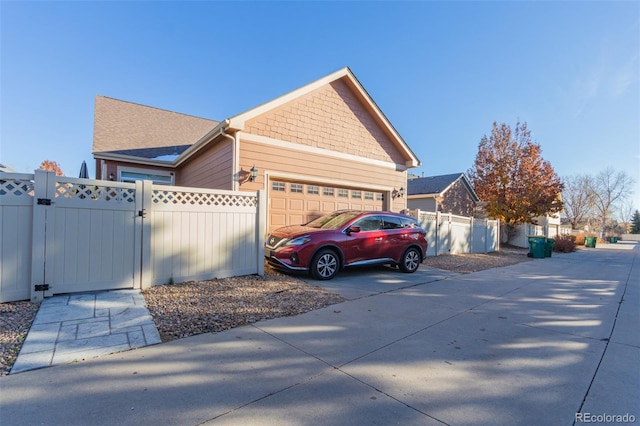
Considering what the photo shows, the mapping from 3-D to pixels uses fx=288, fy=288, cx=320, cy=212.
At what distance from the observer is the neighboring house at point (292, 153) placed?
8438 mm

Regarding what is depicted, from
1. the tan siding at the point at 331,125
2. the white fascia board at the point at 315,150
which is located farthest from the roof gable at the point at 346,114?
the white fascia board at the point at 315,150

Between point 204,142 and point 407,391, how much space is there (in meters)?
8.74

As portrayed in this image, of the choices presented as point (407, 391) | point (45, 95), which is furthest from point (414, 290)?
point (45, 95)

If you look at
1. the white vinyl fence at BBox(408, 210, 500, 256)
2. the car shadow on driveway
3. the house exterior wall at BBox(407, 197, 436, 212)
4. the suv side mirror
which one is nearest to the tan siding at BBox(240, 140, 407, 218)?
→ the white vinyl fence at BBox(408, 210, 500, 256)

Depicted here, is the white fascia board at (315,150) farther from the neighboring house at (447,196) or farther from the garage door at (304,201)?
the neighboring house at (447,196)

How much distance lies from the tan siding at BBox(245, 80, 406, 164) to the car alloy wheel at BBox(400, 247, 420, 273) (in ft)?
14.4

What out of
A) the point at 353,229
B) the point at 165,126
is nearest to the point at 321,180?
the point at 353,229

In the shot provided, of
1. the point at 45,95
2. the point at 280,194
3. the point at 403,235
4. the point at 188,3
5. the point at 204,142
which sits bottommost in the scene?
the point at 403,235

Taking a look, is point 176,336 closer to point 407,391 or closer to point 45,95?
point 407,391

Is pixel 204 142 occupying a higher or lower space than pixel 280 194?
higher

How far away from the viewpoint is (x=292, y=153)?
9.06 metres

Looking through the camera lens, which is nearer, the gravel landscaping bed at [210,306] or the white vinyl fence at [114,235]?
the gravel landscaping bed at [210,306]

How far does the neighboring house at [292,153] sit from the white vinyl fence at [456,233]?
136cm

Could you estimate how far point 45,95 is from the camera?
43.2 feet
